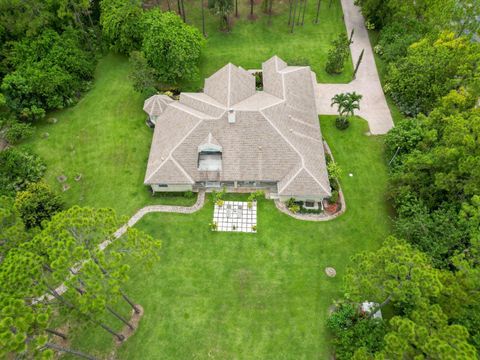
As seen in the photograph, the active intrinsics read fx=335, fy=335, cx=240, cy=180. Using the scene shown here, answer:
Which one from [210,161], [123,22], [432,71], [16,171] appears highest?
[123,22]

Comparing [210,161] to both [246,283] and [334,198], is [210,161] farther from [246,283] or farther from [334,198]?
[334,198]

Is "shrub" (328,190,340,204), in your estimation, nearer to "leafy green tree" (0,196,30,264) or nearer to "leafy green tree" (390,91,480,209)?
"leafy green tree" (390,91,480,209)

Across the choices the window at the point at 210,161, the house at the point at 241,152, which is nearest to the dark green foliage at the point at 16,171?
the house at the point at 241,152

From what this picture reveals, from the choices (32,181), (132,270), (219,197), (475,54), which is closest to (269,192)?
(219,197)

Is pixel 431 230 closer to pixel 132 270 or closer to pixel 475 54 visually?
pixel 475 54

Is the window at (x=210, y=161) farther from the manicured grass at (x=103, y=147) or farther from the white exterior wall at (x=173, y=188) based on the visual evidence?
the manicured grass at (x=103, y=147)

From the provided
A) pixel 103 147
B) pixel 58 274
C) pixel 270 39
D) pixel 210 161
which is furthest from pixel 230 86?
pixel 58 274
